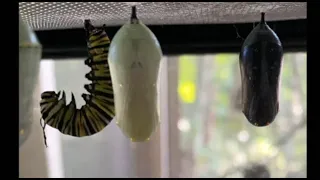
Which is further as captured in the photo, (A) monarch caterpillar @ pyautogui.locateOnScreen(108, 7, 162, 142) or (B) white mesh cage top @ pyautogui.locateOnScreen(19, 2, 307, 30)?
(B) white mesh cage top @ pyautogui.locateOnScreen(19, 2, 307, 30)

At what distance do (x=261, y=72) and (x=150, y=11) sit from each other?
256mm

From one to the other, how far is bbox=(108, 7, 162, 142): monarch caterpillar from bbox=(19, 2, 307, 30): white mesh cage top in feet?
0.31

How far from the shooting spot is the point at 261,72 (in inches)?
32.2

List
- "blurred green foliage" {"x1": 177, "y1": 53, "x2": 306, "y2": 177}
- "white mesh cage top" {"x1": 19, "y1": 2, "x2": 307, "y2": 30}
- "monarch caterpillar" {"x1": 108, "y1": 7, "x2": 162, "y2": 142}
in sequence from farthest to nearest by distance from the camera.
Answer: "blurred green foliage" {"x1": 177, "y1": 53, "x2": 306, "y2": 177}, "white mesh cage top" {"x1": 19, "y1": 2, "x2": 307, "y2": 30}, "monarch caterpillar" {"x1": 108, "y1": 7, "x2": 162, "y2": 142}

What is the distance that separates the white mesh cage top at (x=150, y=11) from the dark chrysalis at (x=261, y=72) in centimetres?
7

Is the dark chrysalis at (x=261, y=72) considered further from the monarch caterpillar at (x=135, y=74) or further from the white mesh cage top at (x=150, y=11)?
the monarch caterpillar at (x=135, y=74)

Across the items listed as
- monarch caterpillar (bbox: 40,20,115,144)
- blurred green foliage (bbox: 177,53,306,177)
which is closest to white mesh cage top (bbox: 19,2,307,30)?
monarch caterpillar (bbox: 40,20,115,144)

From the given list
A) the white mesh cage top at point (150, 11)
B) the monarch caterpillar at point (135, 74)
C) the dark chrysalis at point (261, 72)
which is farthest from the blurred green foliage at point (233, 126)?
the monarch caterpillar at point (135, 74)

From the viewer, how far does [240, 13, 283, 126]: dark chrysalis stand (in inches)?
31.9

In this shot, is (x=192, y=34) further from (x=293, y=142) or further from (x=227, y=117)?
(x=293, y=142)

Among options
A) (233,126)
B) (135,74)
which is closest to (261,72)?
(135,74)

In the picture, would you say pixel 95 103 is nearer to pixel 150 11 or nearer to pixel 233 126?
pixel 150 11

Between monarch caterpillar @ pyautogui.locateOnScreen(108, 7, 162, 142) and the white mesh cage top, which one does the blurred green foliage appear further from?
monarch caterpillar @ pyautogui.locateOnScreen(108, 7, 162, 142)
